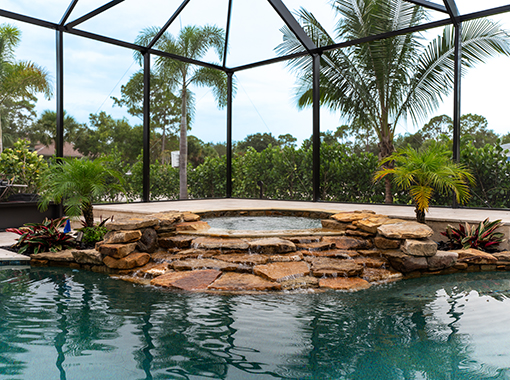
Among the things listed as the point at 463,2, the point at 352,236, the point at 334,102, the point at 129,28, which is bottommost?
the point at 352,236

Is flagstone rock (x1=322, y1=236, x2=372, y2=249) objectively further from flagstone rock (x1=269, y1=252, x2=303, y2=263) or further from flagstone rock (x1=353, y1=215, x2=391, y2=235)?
flagstone rock (x1=269, y1=252, x2=303, y2=263)

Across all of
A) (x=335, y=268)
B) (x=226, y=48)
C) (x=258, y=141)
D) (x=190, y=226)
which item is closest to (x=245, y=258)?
(x=335, y=268)

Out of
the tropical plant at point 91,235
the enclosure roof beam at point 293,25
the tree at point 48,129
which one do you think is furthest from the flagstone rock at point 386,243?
the tree at point 48,129

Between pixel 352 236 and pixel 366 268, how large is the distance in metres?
0.85

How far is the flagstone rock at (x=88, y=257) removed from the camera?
5023 millimetres

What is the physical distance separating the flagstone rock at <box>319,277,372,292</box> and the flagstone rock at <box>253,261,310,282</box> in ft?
0.92

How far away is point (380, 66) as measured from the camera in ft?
33.5

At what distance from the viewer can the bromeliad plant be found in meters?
5.48

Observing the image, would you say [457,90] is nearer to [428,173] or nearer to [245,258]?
[428,173]

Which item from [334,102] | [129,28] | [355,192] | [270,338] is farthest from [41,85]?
[270,338]

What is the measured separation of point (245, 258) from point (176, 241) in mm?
1233

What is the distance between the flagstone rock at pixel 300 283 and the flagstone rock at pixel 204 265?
0.77 meters

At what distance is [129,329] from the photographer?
296 cm

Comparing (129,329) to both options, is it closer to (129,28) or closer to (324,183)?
(324,183)
